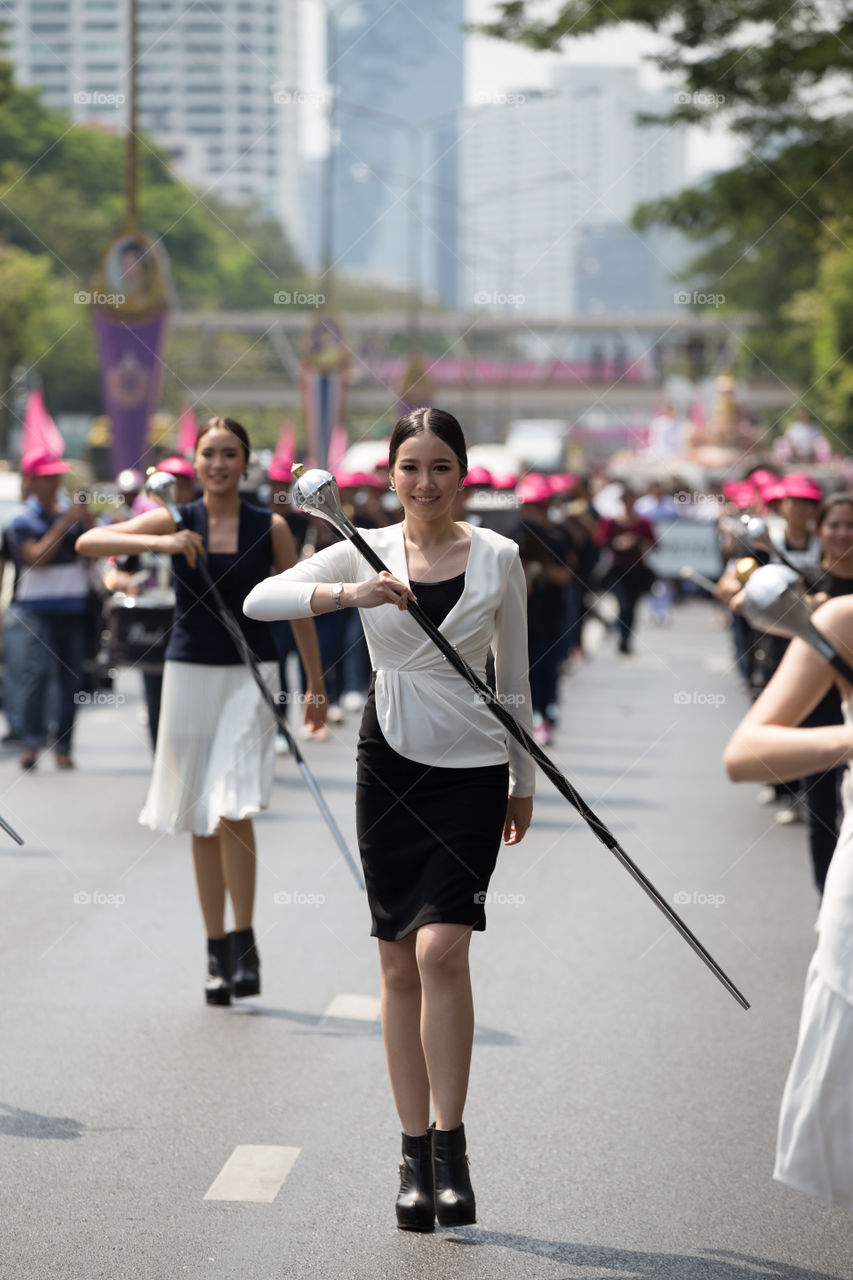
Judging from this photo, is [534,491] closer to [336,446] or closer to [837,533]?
[837,533]

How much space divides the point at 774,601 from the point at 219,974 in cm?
384

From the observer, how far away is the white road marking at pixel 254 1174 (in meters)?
4.68

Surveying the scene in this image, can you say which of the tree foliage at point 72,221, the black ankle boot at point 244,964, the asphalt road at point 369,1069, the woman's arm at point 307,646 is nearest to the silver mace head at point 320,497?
the woman's arm at point 307,646

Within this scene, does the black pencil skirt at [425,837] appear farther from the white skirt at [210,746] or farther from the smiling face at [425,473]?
the white skirt at [210,746]

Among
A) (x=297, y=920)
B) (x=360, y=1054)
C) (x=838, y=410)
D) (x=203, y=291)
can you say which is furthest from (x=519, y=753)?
(x=203, y=291)

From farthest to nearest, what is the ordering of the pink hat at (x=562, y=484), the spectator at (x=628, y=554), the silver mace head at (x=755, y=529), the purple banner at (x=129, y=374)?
the purple banner at (x=129, y=374), the spectator at (x=628, y=554), the pink hat at (x=562, y=484), the silver mace head at (x=755, y=529)

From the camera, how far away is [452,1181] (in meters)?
4.46

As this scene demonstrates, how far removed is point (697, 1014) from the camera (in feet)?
21.7

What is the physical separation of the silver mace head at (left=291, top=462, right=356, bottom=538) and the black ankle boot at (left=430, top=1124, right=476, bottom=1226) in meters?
1.37

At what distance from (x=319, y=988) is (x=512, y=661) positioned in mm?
2543

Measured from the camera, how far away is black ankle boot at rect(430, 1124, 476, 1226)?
4.43 m

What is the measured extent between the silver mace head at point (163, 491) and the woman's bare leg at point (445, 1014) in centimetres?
230

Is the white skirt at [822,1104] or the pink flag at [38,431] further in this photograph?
the pink flag at [38,431]

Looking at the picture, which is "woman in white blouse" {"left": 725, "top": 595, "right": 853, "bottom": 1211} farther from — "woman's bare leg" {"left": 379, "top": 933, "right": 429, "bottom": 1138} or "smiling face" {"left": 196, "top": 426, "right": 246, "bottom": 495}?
"smiling face" {"left": 196, "top": 426, "right": 246, "bottom": 495}
